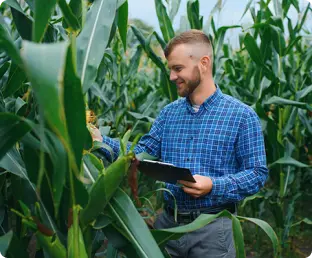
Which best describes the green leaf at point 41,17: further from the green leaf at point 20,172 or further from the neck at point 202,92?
the neck at point 202,92

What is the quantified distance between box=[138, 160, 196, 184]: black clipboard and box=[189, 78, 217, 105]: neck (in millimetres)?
497

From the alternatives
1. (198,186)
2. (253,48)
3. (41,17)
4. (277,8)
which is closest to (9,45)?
(41,17)

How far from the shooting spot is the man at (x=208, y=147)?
1795 mm

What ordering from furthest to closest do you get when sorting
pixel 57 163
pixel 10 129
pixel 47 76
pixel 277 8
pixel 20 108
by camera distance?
pixel 277 8 → pixel 20 108 → pixel 10 129 → pixel 57 163 → pixel 47 76

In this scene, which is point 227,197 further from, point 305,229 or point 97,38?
point 305,229

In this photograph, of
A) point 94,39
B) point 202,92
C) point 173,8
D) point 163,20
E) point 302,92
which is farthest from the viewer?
point 302,92

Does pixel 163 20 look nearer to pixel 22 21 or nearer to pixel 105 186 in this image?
pixel 22 21

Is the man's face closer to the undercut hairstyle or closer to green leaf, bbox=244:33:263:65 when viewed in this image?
the undercut hairstyle

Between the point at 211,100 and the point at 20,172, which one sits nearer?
the point at 20,172

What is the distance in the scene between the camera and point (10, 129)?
3.43ft

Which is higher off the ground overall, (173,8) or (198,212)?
(173,8)

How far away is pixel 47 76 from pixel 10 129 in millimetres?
Answer: 384

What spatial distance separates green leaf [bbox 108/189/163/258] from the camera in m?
1.17

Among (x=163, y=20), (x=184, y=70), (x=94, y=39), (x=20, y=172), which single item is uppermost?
(x=94, y=39)
